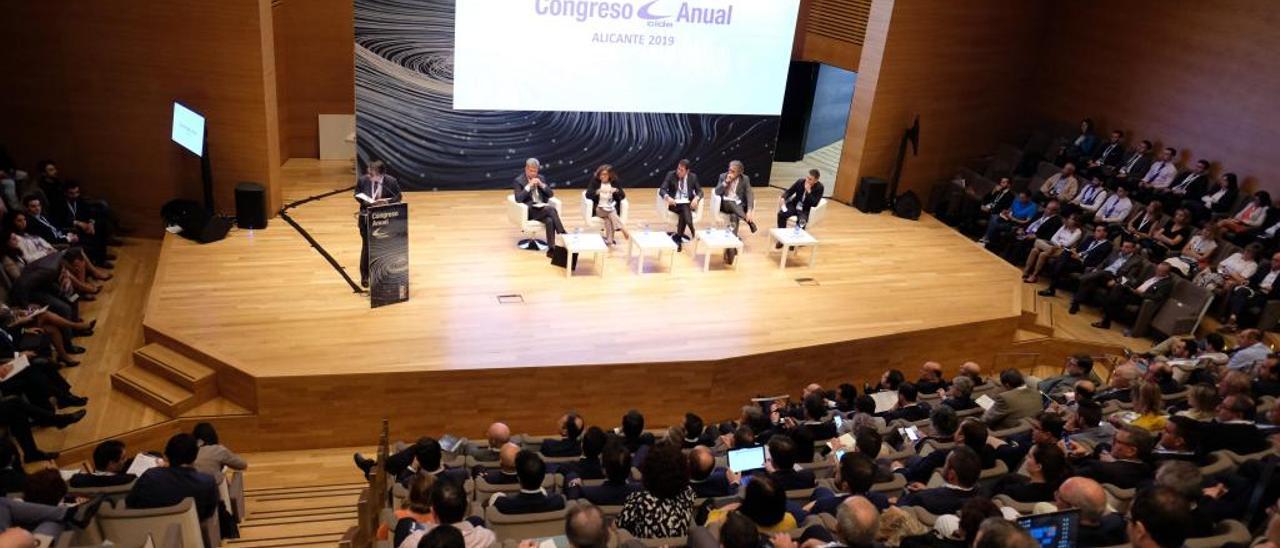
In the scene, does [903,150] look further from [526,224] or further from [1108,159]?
[526,224]

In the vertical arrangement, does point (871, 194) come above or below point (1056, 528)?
below

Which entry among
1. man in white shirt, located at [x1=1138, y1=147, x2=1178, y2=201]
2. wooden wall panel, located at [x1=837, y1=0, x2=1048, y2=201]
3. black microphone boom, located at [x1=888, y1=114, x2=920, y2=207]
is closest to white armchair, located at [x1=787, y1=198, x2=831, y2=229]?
wooden wall panel, located at [x1=837, y1=0, x2=1048, y2=201]

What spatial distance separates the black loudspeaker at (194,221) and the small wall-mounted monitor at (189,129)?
0.51 metres

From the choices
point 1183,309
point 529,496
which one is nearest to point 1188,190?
point 1183,309

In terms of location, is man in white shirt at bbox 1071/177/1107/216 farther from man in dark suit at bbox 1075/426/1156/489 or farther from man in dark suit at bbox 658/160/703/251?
man in dark suit at bbox 1075/426/1156/489

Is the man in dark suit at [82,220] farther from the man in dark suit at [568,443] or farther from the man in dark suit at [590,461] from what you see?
the man in dark suit at [590,461]

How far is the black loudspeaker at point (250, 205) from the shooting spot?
29.1 ft

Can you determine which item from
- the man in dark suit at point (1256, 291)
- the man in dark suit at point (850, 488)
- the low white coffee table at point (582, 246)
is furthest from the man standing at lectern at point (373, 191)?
the man in dark suit at point (1256, 291)

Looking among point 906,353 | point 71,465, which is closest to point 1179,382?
point 906,353

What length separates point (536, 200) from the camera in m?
9.05

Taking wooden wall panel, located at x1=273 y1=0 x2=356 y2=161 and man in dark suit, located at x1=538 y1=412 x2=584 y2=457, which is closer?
man in dark suit, located at x1=538 y1=412 x2=584 y2=457

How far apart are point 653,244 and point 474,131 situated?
117 inches

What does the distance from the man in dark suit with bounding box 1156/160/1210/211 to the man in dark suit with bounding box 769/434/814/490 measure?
25.0 ft

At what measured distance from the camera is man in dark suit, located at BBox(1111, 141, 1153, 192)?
10758 mm
